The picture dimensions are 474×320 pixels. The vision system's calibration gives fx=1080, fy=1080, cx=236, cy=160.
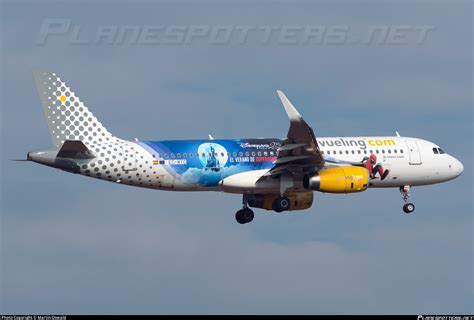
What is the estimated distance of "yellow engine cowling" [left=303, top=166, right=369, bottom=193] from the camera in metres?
59.3

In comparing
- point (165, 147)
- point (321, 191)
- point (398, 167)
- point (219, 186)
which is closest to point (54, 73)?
point (165, 147)

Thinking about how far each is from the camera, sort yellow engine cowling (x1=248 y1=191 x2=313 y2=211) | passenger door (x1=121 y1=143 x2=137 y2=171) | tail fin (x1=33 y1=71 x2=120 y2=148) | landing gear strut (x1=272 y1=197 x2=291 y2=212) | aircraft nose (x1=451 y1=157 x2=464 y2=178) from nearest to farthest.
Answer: passenger door (x1=121 y1=143 x2=137 y2=171)
tail fin (x1=33 y1=71 x2=120 y2=148)
landing gear strut (x1=272 y1=197 x2=291 y2=212)
yellow engine cowling (x1=248 y1=191 x2=313 y2=211)
aircraft nose (x1=451 y1=157 x2=464 y2=178)

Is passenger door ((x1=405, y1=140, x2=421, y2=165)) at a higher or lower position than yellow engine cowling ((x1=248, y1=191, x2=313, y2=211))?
higher

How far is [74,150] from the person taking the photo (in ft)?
191

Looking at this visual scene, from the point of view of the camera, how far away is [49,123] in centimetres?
6016

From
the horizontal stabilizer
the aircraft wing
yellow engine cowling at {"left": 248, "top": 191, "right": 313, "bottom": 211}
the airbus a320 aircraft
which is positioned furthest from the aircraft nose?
the horizontal stabilizer

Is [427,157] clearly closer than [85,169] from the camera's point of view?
No

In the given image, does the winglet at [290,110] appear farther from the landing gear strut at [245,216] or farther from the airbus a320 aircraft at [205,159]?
the landing gear strut at [245,216]

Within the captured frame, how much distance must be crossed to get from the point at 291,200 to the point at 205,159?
683 centimetres

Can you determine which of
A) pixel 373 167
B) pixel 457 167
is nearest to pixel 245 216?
pixel 373 167

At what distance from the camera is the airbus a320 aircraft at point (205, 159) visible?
59125mm

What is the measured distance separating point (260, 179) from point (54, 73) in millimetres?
13069

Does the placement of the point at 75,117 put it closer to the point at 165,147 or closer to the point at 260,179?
the point at 165,147

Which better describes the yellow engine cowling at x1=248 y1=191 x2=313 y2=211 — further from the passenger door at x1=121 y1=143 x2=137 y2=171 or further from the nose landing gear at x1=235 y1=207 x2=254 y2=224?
the passenger door at x1=121 y1=143 x2=137 y2=171
